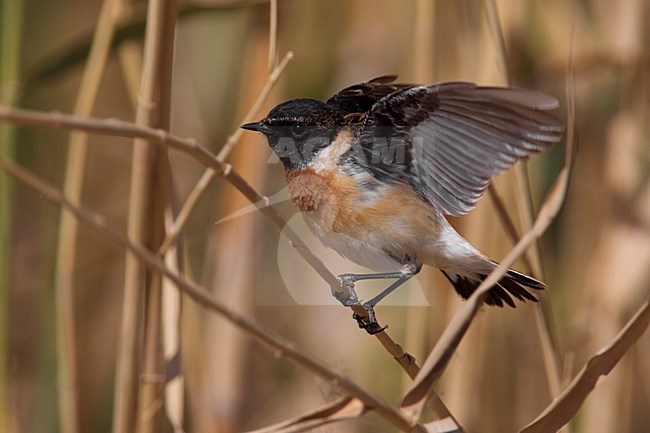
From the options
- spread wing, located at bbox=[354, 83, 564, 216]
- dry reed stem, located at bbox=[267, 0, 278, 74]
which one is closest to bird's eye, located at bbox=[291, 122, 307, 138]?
spread wing, located at bbox=[354, 83, 564, 216]

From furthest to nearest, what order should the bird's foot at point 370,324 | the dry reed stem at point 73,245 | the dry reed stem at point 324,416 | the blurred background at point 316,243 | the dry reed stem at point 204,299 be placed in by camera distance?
the blurred background at point 316,243 → the dry reed stem at point 73,245 → the bird's foot at point 370,324 → the dry reed stem at point 324,416 → the dry reed stem at point 204,299

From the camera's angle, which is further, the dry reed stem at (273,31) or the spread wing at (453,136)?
the dry reed stem at (273,31)

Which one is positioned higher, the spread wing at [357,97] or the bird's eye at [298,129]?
the spread wing at [357,97]

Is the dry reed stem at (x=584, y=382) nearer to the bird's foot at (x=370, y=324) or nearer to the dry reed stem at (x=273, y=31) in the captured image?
the bird's foot at (x=370, y=324)

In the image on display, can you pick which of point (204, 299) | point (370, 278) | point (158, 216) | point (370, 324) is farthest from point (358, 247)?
point (204, 299)

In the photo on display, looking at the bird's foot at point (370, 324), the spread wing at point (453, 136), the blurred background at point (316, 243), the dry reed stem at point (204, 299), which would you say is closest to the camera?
the dry reed stem at point (204, 299)

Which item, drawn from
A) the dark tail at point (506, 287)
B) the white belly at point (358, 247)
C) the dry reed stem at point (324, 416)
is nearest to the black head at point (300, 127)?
the white belly at point (358, 247)

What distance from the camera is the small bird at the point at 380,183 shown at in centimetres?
130

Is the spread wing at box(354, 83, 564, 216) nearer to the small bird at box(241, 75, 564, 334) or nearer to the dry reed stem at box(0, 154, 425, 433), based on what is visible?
the small bird at box(241, 75, 564, 334)

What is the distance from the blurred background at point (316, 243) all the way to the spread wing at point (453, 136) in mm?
287

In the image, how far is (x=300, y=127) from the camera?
1.47 meters

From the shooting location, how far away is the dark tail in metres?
1.37

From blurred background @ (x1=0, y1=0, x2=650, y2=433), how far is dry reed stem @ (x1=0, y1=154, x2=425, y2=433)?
2.03 ft

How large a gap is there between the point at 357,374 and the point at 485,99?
3.57ft
